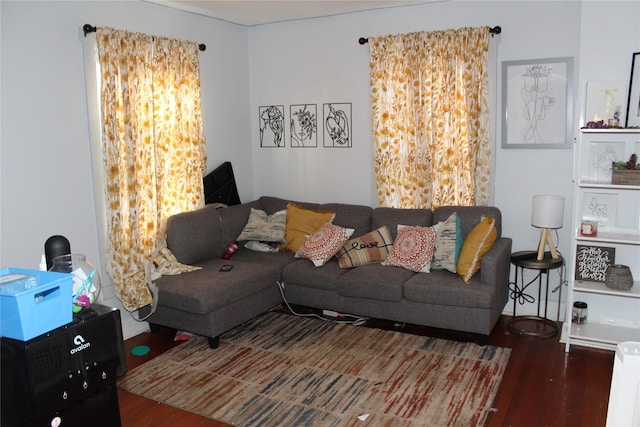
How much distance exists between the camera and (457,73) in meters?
4.34

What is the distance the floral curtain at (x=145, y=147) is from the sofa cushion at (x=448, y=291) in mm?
1750

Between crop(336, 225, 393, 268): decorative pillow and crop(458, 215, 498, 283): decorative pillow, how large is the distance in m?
0.66

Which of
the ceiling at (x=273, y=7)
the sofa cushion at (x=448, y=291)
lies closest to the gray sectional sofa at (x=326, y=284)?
the sofa cushion at (x=448, y=291)

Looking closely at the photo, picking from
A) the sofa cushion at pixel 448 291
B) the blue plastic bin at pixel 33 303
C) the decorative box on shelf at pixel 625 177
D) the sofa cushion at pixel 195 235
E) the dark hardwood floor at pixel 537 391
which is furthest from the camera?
the sofa cushion at pixel 195 235

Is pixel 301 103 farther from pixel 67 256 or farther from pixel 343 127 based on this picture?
pixel 67 256

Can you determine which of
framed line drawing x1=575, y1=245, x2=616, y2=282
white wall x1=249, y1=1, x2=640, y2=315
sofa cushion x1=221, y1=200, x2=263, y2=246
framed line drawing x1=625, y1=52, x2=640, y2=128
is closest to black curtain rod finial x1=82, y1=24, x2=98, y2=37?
→ sofa cushion x1=221, y1=200, x2=263, y2=246

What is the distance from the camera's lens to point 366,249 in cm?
441

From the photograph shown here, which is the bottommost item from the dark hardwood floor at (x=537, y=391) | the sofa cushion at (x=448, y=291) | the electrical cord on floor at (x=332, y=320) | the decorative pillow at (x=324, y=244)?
the dark hardwood floor at (x=537, y=391)

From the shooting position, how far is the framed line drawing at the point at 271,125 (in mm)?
5398

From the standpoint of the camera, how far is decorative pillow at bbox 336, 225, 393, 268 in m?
4.38

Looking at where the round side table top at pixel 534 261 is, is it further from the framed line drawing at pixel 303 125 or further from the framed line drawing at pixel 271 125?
the framed line drawing at pixel 271 125

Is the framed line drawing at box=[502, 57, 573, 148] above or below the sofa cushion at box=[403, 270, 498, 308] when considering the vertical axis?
above

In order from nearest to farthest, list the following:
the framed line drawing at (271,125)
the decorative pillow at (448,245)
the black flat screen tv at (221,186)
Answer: the decorative pillow at (448,245)
the black flat screen tv at (221,186)
the framed line drawing at (271,125)

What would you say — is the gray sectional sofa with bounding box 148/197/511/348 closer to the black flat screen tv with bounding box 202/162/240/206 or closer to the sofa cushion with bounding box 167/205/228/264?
the sofa cushion with bounding box 167/205/228/264
